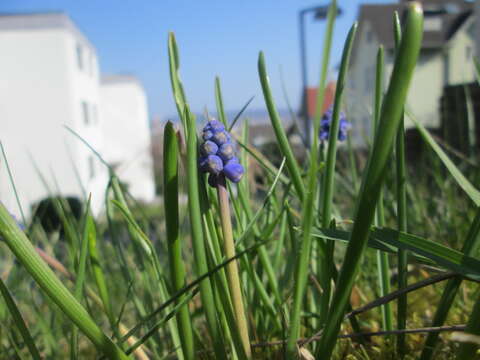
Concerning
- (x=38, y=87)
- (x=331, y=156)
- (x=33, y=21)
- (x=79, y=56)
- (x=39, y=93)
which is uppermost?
(x=33, y=21)

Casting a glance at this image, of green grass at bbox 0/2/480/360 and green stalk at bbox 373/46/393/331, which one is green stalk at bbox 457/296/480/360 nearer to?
green grass at bbox 0/2/480/360

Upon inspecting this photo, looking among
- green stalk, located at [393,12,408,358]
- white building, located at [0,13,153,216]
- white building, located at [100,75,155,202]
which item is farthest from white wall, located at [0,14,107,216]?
green stalk, located at [393,12,408,358]

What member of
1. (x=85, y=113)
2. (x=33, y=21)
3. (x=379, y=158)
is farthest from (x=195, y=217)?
(x=85, y=113)

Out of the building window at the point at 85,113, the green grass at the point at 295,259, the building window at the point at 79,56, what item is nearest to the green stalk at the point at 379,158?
the green grass at the point at 295,259

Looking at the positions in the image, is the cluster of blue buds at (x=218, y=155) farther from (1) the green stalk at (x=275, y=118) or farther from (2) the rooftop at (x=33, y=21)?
(2) the rooftop at (x=33, y=21)

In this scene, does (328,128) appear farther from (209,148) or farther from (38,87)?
(38,87)
